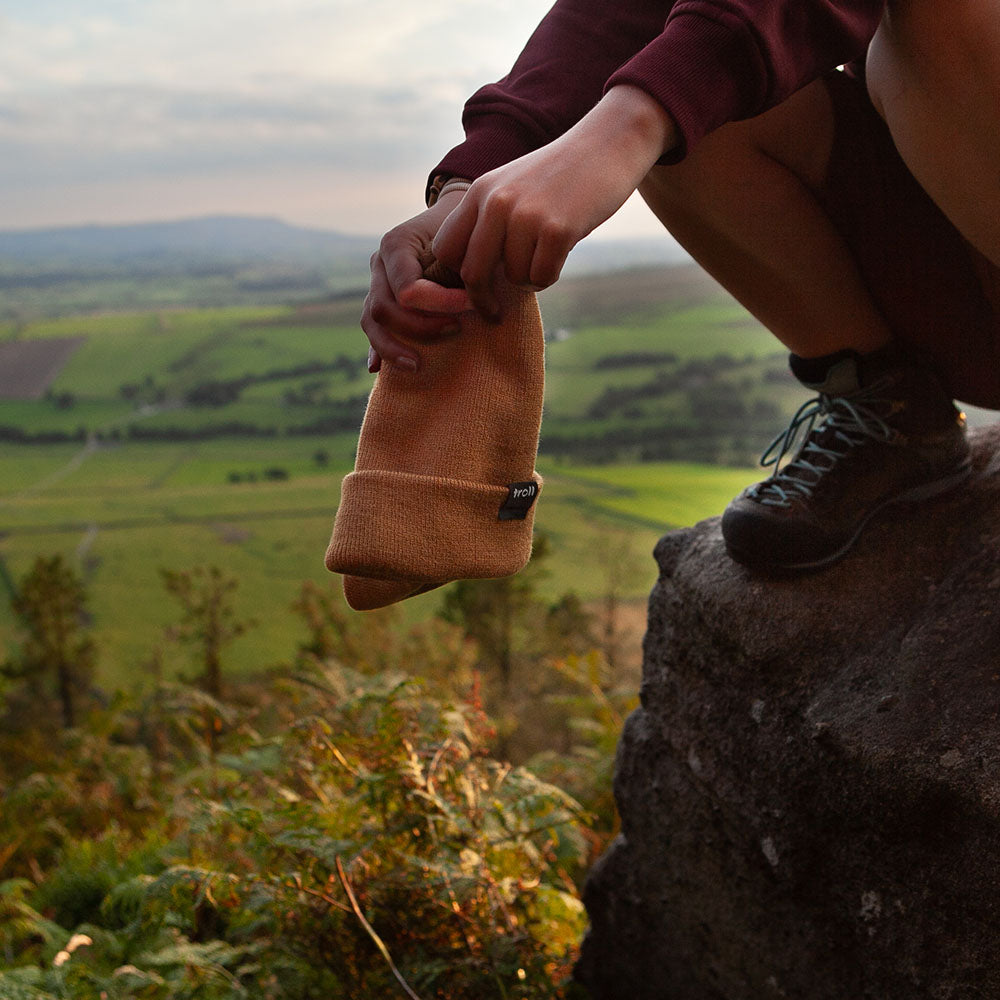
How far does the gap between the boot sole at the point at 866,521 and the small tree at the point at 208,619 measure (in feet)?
25.2

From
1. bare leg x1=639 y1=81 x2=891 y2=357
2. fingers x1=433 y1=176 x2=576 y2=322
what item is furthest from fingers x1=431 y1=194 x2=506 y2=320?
bare leg x1=639 y1=81 x2=891 y2=357

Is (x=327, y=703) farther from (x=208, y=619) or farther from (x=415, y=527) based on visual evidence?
(x=208, y=619)

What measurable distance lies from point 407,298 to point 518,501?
0.32 meters

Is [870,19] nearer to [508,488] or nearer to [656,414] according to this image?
[508,488]

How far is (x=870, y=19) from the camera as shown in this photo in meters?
1.12

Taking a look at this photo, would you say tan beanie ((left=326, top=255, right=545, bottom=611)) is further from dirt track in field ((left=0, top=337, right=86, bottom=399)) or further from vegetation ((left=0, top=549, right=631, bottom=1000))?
dirt track in field ((left=0, top=337, right=86, bottom=399))

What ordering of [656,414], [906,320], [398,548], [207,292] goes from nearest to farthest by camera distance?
[398,548]
[906,320]
[656,414]
[207,292]

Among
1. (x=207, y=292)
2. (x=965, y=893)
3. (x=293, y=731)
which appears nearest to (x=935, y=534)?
(x=965, y=893)

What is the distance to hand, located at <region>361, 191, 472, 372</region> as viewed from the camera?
117cm

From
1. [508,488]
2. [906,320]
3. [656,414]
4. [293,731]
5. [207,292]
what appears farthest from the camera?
[207,292]

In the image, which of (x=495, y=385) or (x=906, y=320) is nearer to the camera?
(x=495, y=385)

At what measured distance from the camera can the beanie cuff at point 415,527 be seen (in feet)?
3.83

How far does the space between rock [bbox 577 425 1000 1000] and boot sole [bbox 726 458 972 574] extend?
0.07 ft

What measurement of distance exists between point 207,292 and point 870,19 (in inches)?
2317
